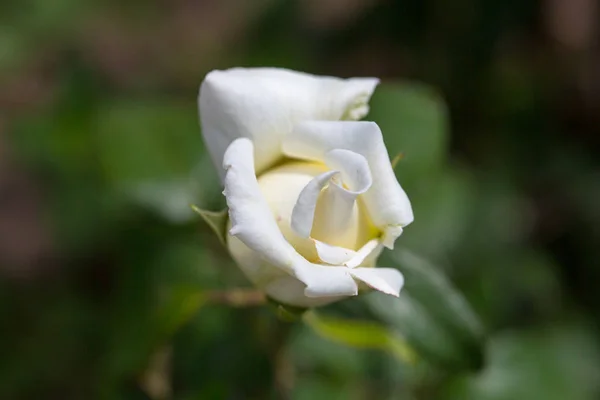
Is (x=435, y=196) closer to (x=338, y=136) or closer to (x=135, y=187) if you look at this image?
(x=135, y=187)

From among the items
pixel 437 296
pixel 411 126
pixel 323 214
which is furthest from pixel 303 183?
pixel 411 126

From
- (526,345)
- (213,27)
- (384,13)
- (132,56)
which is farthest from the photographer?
(213,27)

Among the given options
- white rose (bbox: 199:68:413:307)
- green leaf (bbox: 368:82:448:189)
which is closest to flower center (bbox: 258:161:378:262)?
white rose (bbox: 199:68:413:307)

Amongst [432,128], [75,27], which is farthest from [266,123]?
[75,27]

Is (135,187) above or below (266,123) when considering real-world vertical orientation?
below

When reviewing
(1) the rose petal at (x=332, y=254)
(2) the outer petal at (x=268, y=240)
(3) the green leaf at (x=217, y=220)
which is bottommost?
(3) the green leaf at (x=217, y=220)

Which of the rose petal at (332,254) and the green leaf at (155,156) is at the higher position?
the rose petal at (332,254)

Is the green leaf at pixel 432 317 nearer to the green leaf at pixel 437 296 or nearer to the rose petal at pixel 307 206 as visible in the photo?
the green leaf at pixel 437 296

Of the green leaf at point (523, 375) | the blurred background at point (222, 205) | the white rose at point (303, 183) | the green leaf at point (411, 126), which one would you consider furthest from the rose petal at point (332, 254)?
the green leaf at point (523, 375)
